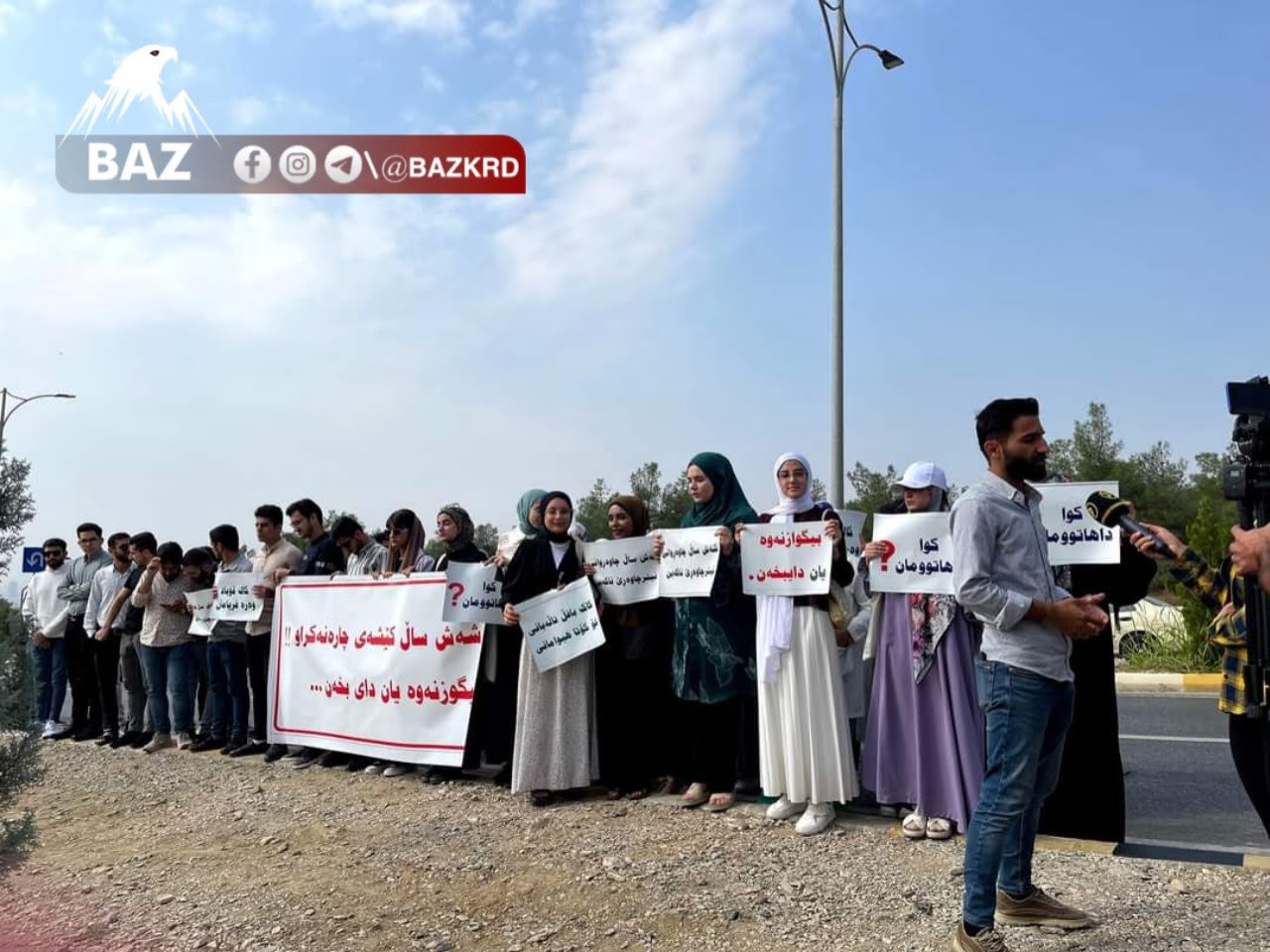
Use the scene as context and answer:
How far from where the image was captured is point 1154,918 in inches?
151

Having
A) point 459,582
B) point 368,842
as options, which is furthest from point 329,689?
point 368,842

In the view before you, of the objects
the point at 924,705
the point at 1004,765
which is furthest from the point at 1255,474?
the point at 924,705

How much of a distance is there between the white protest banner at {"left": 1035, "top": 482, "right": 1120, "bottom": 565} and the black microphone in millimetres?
1020

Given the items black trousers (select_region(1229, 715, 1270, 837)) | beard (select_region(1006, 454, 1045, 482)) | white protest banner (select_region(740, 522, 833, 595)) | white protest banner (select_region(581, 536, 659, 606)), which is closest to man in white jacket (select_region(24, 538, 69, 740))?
white protest banner (select_region(581, 536, 659, 606))

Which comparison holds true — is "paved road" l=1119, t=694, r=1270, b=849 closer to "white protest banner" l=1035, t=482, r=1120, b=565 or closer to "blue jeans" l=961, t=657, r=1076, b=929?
"white protest banner" l=1035, t=482, r=1120, b=565

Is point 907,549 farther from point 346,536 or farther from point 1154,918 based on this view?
point 346,536

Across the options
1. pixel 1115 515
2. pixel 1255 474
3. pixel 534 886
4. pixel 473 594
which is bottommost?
pixel 534 886

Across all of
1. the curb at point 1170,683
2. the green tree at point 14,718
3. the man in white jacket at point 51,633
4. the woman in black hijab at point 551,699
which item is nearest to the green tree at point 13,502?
the green tree at point 14,718

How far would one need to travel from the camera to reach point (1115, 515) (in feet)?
12.4

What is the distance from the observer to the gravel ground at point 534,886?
153 inches

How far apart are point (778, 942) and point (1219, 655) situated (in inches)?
430

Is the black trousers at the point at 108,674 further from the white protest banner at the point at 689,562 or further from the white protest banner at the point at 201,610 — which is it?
the white protest banner at the point at 689,562

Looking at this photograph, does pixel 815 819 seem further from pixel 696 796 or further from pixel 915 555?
pixel 915 555

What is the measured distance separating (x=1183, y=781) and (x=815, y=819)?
3.02 m
